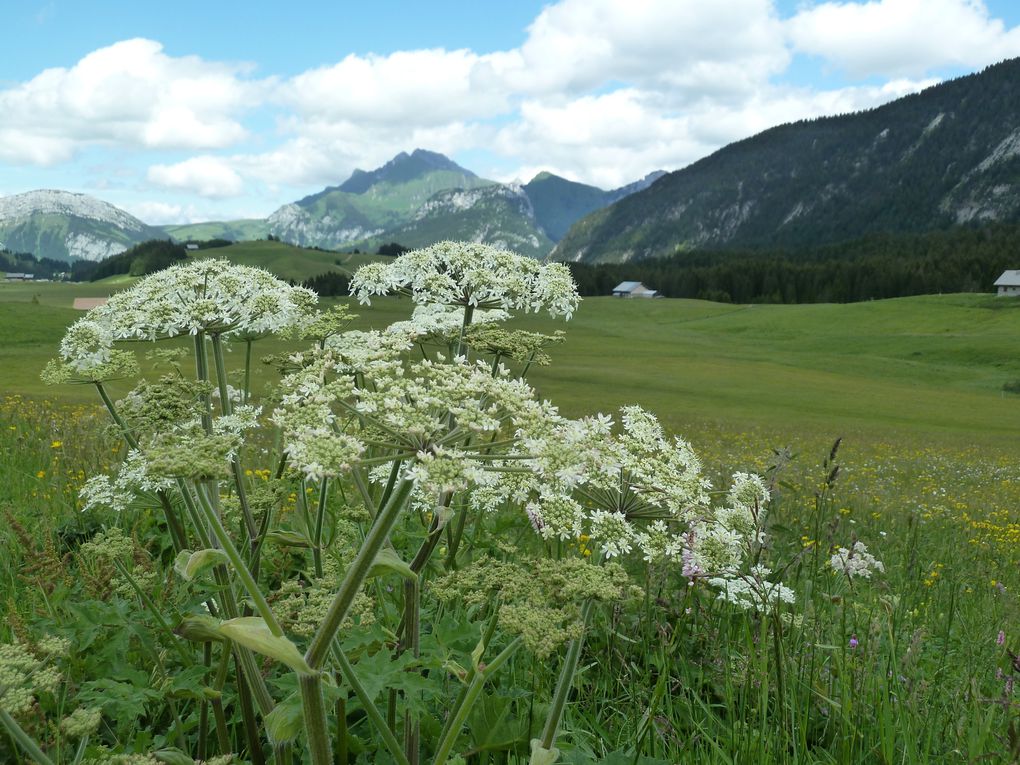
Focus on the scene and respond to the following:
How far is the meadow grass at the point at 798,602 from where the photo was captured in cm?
425

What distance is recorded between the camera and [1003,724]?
4855 millimetres

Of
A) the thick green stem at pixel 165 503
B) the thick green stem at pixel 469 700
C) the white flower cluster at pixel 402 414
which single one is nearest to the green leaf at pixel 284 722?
the thick green stem at pixel 469 700

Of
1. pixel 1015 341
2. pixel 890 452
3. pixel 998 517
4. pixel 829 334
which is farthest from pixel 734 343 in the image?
pixel 998 517

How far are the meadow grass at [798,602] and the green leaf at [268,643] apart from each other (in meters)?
1.56

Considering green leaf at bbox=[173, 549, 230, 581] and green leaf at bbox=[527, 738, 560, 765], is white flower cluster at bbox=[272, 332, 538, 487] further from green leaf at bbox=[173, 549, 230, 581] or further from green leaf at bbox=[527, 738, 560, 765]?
green leaf at bbox=[527, 738, 560, 765]

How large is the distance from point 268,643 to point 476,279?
3.73m

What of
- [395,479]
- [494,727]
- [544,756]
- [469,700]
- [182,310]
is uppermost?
[182,310]

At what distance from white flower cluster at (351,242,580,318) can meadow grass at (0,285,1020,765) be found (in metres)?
2.39

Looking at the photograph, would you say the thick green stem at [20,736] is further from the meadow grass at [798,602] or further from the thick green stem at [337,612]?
the thick green stem at [337,612]

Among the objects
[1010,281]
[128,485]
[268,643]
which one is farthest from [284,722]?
[1010,281]

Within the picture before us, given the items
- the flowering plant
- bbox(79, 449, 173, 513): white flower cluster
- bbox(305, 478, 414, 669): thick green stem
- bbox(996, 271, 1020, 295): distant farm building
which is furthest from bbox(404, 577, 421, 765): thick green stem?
bbox(996, 271, 1020, 295): distant farm building

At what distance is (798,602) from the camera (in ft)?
22.6

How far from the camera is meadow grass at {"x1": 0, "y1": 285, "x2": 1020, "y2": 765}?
167 inches

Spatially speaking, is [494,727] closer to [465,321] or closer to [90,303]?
[465,321]
